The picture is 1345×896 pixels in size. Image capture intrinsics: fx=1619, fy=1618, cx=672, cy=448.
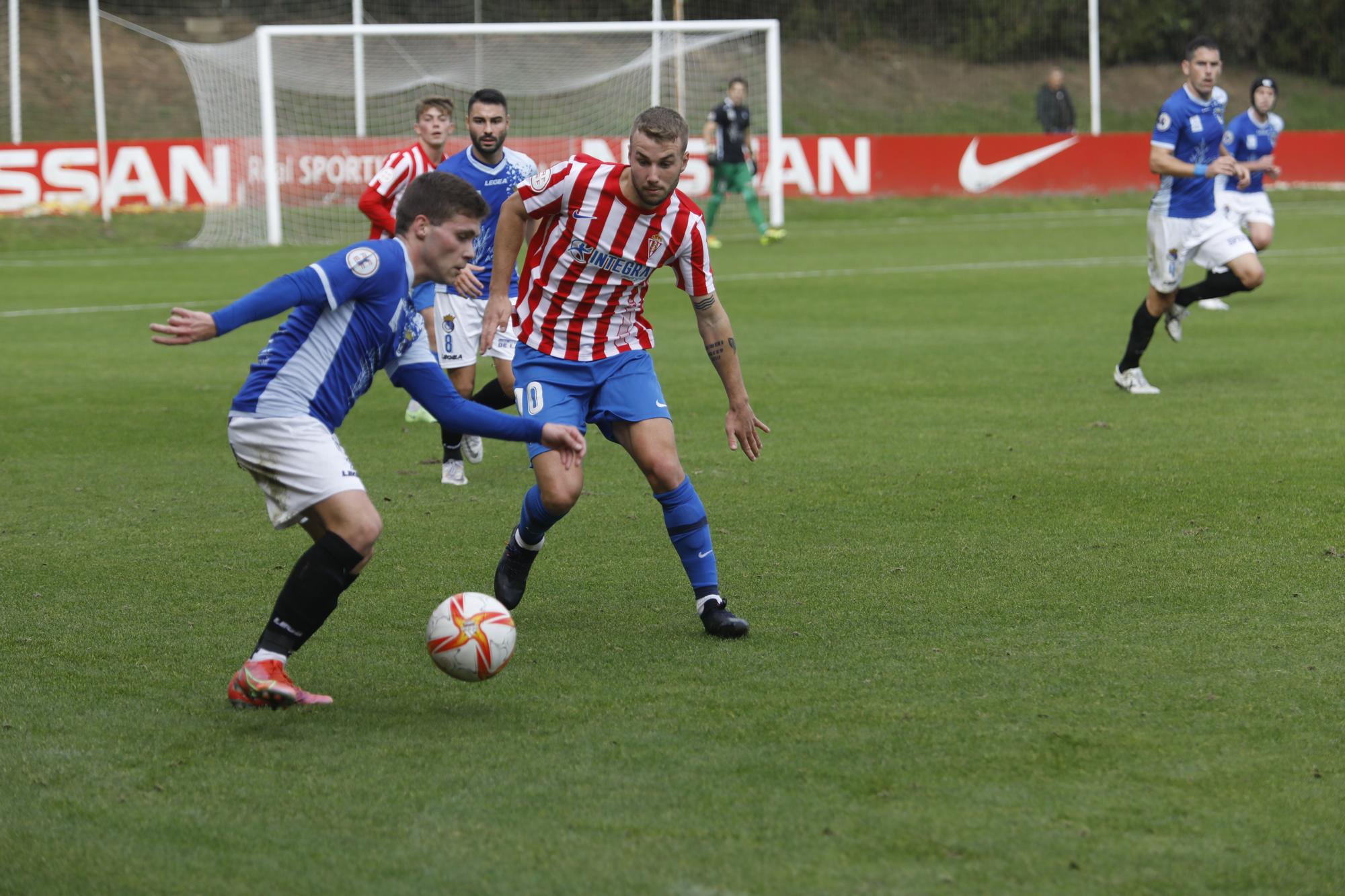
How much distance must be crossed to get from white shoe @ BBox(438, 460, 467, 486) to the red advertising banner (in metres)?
18.7

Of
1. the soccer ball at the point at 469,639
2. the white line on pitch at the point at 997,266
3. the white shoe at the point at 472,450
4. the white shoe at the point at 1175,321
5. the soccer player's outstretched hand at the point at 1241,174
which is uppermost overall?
the soccer player's outstretched hand at the point at 1241,174

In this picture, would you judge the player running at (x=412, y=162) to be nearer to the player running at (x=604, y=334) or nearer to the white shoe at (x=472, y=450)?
the white shoe at (x=472, y=450)

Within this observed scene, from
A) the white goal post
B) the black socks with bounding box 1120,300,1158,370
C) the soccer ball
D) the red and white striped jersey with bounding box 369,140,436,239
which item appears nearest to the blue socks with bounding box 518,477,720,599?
the soccer ball

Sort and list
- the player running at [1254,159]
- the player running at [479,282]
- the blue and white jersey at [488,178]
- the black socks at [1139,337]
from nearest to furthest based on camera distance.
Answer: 1. the player running at [479,282]
2. the blue and white jersey at [488,178]
3. the black socks at [1139,337]
4. the player running at [1254,159]

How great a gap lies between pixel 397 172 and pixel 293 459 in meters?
5.31

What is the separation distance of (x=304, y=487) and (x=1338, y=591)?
3661 millimetres

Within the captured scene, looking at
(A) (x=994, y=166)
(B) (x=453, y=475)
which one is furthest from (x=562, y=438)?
(A) (x=994, y=166)

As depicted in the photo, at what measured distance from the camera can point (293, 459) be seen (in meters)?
4.61

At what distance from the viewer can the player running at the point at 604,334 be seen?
18.5 ft

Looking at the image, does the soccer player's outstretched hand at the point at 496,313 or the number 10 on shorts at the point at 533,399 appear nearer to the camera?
the number 10 on shorts at the point at 533,399

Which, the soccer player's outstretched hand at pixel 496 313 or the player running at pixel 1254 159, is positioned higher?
the player running at pixel 1254 159

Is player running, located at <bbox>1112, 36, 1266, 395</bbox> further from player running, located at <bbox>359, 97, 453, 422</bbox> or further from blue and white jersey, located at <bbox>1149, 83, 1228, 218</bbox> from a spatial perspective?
player running, located at <bbox>359, 97, 453, 422</bbox>

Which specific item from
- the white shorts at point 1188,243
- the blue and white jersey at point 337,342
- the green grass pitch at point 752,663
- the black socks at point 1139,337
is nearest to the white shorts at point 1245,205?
the green grass pitch at point 752,663

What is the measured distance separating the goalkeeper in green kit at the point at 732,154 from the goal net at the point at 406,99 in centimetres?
150
